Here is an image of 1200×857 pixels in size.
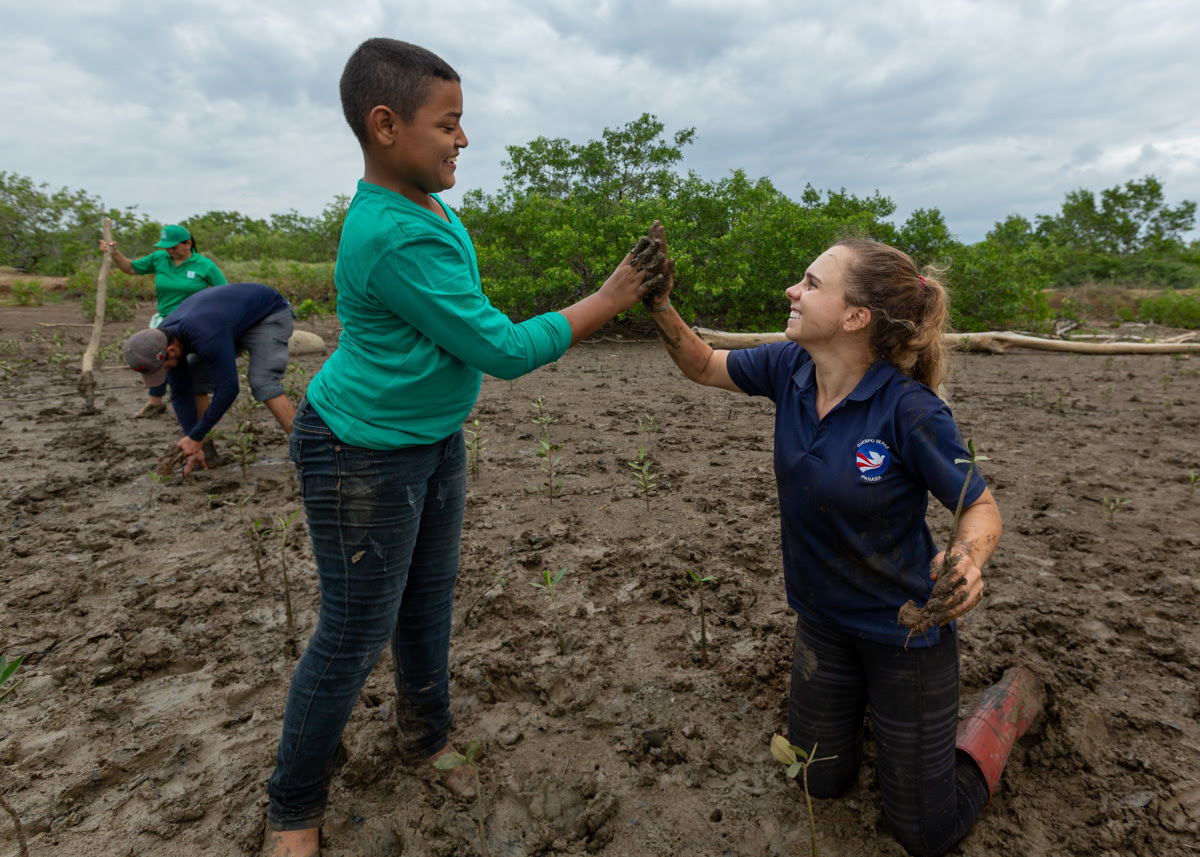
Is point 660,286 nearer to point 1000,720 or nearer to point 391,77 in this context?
point 391,77

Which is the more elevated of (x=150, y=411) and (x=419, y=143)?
(x=419, y=143)

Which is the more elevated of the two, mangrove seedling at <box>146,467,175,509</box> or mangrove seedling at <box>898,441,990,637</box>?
mangrove seedling at <box>898,441,990,637</box>

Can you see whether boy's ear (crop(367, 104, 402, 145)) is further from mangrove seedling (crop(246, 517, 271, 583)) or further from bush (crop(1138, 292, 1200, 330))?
bush (crop(1138, 292, 1200, 330))

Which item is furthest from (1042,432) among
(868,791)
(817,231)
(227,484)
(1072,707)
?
(227,484)

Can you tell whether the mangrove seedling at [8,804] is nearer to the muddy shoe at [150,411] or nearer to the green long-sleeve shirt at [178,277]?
the green long-sleeve shirt at [178,277]

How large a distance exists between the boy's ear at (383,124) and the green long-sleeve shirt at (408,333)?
11cm

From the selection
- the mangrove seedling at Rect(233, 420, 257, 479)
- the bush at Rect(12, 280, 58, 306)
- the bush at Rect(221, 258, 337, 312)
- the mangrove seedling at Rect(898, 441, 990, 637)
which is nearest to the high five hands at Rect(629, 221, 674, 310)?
the mangrove seedling at Rect(898, 441, 990, 637)

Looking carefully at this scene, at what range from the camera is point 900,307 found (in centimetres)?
174

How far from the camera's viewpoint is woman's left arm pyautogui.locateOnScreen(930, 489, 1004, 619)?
1.35m

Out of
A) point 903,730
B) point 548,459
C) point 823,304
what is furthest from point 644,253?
point 548,459

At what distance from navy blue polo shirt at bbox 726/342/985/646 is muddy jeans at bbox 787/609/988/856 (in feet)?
0.27

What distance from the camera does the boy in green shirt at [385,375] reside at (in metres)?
1.37

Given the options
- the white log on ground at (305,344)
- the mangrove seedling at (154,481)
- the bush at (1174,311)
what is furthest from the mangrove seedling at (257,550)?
the bush at (1174,311)

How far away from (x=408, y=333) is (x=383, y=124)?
1.40 feet
